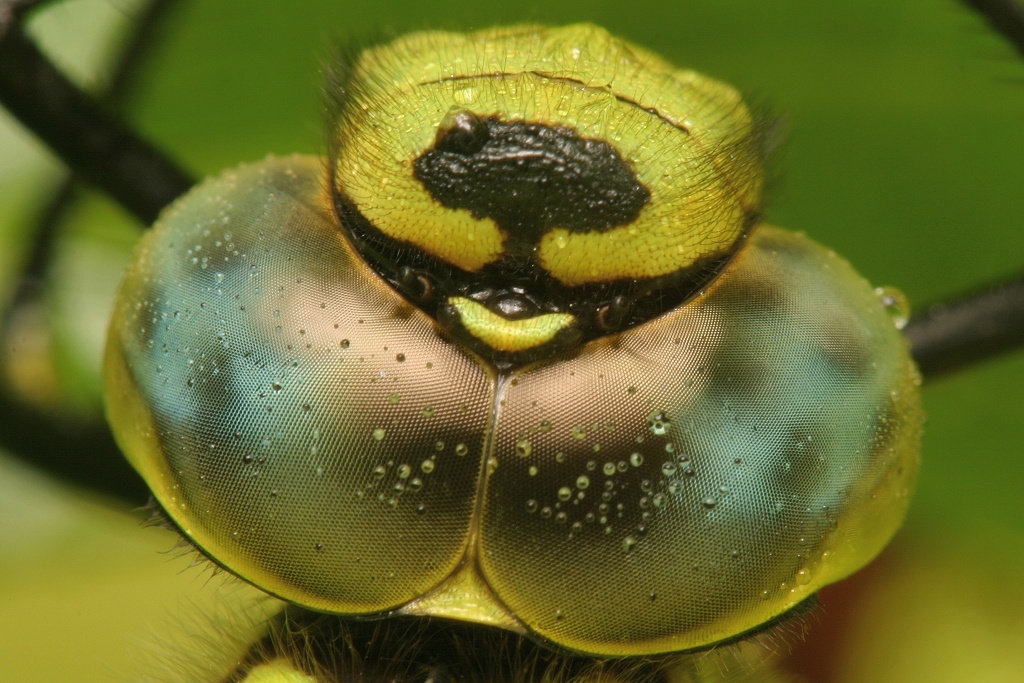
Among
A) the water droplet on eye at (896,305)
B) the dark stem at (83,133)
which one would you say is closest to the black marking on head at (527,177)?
the water droplet on eye at (896,305)

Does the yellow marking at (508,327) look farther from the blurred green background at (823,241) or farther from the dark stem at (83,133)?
the blurred green background at (823,241)

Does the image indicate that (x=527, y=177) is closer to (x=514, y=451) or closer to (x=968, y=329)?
(x=514, y=451)

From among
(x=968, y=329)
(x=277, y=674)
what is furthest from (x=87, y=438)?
(x=968, y=329)

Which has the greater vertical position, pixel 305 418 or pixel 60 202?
pixel 305 418

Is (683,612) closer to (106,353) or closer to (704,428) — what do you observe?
(704,428)

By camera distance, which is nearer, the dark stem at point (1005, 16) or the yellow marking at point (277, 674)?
the yellow marking at point (277, 674)

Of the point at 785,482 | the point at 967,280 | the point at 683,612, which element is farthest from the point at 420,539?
the point at 967,280

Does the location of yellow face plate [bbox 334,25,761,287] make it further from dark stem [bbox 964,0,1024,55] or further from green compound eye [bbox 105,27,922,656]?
dark stem [bbox 964,0,1024,55]
